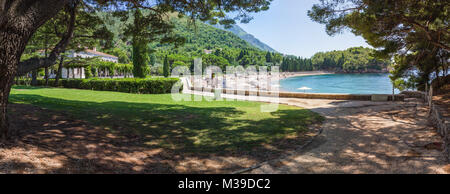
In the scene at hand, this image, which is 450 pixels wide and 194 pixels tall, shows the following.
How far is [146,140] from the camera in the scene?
5.52 meters

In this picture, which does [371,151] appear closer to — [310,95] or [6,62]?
[6,62]

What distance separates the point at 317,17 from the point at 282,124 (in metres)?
4.55

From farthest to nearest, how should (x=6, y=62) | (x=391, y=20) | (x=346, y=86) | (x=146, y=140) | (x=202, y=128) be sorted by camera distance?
(x=346, y=86) < (x=391, y=20) < (x=202, y=128) < (x=146, y=140) < (x=6, y=62)

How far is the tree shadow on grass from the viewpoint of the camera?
3.93 meters

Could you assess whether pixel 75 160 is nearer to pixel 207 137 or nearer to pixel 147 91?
pixel 207 137

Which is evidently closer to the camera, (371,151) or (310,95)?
(371,151)

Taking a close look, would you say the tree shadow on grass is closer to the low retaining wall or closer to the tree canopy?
A: the tree canopy

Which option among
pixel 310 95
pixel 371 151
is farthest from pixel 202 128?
Result: pixel 310 95

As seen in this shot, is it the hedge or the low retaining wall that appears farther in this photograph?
the hedge

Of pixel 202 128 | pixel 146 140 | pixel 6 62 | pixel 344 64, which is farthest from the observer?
pixel 344 64

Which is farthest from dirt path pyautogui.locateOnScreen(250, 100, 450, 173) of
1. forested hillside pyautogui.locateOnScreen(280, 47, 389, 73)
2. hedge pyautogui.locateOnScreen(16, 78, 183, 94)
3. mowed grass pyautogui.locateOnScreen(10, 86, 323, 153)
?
forested hillside pyautogui.locateOnScreen(280, 47, 389, 73)

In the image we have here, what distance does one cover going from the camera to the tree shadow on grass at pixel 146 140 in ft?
12.9
